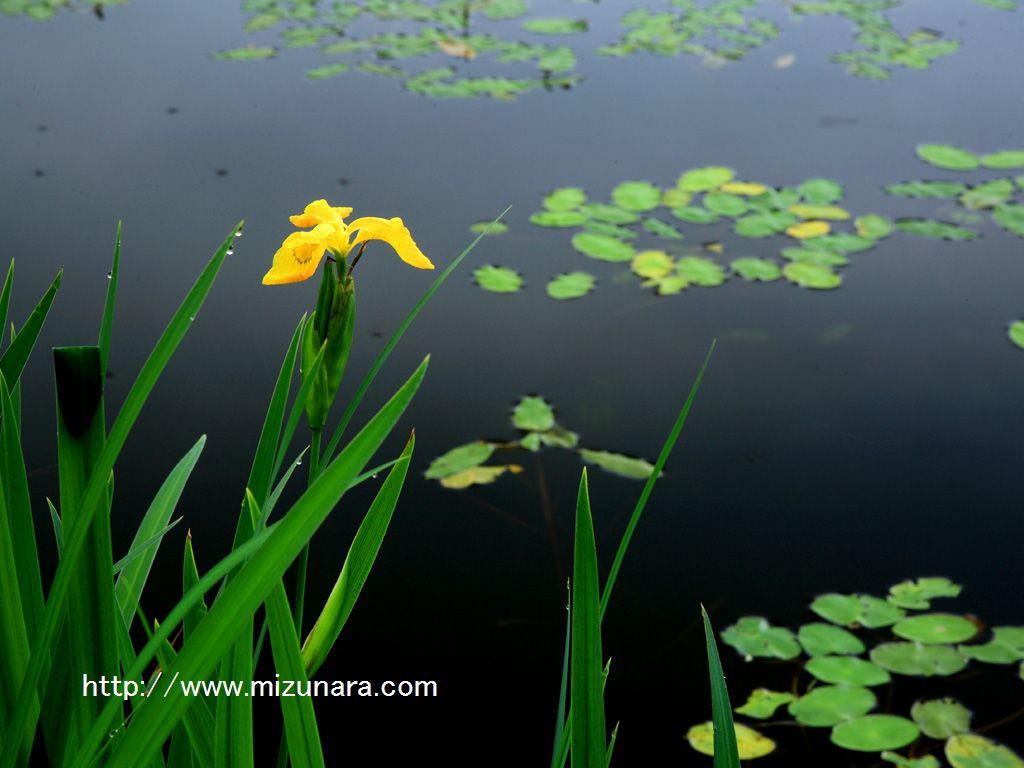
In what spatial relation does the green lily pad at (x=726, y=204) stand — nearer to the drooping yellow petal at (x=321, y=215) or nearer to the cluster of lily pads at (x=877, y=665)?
the cluster of lily pads at (x=877, y=665)

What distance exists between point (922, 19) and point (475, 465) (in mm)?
2520

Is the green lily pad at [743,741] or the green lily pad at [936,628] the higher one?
the green lily pad at [936,628]

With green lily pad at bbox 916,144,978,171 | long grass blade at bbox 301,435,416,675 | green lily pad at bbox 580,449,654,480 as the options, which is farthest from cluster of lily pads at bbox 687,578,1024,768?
green lily pad at bbox 916,144,978,171

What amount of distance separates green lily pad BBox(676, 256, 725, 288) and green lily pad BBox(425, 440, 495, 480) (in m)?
0.64

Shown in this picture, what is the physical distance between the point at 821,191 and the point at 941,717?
1366 mm

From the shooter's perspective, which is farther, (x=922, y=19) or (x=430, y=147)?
(x=922, y=19)

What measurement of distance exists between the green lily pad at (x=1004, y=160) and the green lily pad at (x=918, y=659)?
4.95 feet

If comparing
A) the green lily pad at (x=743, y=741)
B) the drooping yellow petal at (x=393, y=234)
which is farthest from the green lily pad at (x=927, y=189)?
the drooping yellow petal at (x=393, y=234)

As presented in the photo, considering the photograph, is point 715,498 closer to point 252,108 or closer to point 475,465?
point 475,465

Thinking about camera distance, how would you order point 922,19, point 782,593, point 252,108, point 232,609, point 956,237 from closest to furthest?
point 232,609 → point 782,593 → point 956,237 → point 252,108 → point 922,19

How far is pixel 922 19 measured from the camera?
3.03 m

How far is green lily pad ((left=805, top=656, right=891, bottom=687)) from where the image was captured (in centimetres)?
109

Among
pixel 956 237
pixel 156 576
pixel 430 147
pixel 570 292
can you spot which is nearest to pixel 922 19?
pixel 956 237

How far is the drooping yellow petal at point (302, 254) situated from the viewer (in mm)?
518
